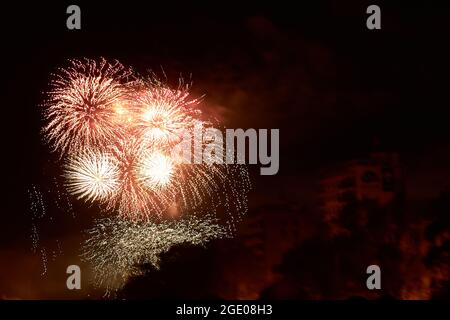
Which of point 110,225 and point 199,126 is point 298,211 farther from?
point 110,225

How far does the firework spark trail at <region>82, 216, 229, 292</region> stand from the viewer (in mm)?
14758

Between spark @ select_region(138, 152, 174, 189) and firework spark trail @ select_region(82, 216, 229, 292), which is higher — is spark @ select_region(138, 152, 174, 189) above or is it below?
above

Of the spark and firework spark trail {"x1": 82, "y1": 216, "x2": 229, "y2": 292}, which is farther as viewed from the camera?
firework spark trail {"x1": 82, "y1": 216, "x2": 229, "y2": 292}

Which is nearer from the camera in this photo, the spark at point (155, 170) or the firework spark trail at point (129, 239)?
the spark at point (155, 170)

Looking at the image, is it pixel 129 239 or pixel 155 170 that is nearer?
pixel 155 170

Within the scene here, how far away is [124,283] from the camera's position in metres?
14.3

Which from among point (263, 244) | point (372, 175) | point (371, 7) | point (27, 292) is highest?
point (371, 7)

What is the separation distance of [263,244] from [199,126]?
3517 mm

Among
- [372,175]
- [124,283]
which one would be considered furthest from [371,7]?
[124,283]

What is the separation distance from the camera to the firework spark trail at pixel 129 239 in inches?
581

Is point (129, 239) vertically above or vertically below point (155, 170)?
below

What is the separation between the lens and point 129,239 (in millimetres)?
15164

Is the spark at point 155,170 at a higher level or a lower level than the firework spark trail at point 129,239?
higher
